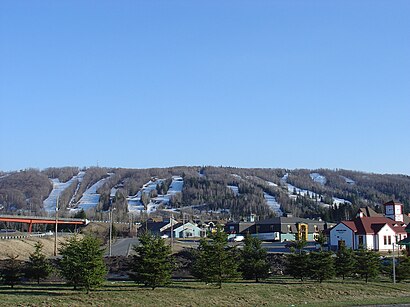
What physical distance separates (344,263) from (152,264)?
15058mm

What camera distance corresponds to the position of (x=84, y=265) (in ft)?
92.9

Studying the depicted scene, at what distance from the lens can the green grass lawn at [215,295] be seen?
26.4 meters

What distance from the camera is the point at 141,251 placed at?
3100 cm

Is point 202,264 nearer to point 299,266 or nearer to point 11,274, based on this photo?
point 299,266

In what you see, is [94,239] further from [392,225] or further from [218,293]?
[392,225]

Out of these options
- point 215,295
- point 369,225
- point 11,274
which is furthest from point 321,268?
point 369,225

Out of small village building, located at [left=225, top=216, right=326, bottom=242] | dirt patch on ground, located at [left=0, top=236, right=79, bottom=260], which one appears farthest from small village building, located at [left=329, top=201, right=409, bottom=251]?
dirt patch on ground, located at [left=0, top=236, right=79, bottom=260]

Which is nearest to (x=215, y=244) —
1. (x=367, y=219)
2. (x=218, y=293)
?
(x=218, y=293)

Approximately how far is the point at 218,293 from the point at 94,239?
7083 millimetres

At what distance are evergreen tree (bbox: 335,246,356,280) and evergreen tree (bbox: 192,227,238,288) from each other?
934 cm

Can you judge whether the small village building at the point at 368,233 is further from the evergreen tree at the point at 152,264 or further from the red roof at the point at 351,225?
the evergreen tree at the point at 152,264

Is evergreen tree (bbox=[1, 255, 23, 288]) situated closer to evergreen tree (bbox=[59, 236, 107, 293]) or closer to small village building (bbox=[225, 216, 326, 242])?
evergreen tree (bbox=[59, 236, 107, 293])

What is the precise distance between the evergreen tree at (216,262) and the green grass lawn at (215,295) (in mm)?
587

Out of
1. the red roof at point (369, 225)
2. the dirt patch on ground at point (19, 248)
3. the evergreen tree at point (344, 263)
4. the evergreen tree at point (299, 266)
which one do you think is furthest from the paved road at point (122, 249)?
the evergreen tree at point (344, 263)
